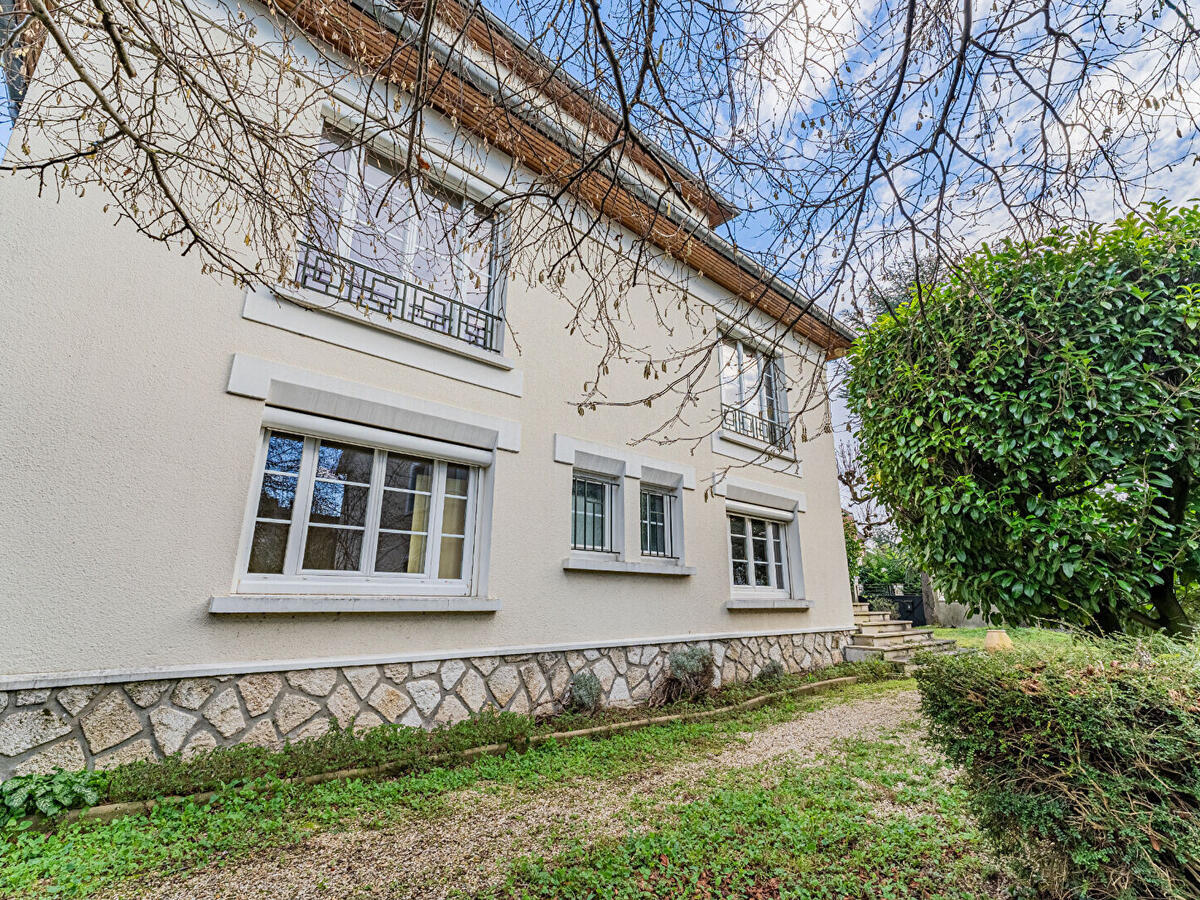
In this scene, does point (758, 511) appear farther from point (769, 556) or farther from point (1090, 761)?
point (1090, 761)

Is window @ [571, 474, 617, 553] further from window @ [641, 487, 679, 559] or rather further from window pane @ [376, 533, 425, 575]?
window pane @ [376, 533, 425, 575]

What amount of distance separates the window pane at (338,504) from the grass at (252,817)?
199cm

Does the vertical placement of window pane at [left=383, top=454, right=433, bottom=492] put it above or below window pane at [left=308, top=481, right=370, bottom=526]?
above

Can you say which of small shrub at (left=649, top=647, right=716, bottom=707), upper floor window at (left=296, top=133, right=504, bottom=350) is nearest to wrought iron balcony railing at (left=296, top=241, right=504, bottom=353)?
upper floor window at (left=296, top=133, right=504, bottom=350)

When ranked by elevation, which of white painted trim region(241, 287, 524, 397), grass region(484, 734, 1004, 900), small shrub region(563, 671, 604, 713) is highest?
white painted trim region(241, 287, 524, 397)

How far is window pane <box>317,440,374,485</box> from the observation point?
4887 mm

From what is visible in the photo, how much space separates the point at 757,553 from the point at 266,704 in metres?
7.03

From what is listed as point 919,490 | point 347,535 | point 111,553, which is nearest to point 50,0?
point 111,553

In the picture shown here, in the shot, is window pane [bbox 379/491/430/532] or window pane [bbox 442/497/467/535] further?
window pane [bbox 442/497/467/535]

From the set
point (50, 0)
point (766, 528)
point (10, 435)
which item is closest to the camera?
point (50, 0)

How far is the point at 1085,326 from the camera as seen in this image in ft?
15.3

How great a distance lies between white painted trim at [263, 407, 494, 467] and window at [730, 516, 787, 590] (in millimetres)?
4555

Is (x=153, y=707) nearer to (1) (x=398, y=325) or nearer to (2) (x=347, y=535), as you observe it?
(2) (x=347, y=535)

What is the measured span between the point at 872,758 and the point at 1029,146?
4.67 meters
